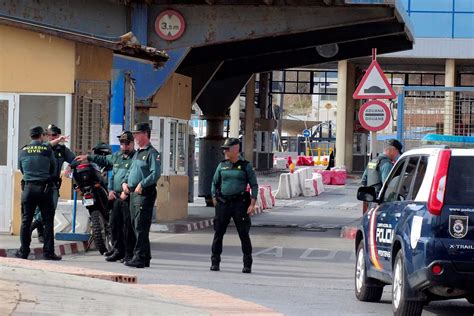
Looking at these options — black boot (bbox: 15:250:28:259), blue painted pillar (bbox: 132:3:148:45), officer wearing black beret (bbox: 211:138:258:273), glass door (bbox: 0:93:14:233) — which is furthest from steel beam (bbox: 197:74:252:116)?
officer wearing black beret (bbox: 211:138:258:273)

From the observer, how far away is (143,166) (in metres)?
16.2

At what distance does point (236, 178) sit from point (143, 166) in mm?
1285

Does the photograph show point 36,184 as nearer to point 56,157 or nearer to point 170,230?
point 56,157


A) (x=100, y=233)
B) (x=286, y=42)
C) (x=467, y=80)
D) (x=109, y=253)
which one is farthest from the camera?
(x=467, y=80)

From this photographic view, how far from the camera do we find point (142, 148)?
53.5 ft

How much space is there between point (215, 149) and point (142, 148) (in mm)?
15860

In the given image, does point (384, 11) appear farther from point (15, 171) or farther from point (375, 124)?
point (15, 171)

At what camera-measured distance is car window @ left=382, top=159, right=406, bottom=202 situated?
12430 millimetres

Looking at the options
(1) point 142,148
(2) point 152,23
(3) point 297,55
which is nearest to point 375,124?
(2) point 152,23

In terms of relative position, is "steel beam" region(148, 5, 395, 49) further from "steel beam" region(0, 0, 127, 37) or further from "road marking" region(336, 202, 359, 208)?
"road marking" region(336, 202, 359, 208)

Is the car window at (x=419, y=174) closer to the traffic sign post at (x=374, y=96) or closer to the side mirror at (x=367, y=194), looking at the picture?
the side mirror at (x=367, y=194)

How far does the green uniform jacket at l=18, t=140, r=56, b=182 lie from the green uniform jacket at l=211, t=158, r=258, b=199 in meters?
2.53

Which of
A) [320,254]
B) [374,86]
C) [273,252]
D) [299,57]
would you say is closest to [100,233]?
[273,252]

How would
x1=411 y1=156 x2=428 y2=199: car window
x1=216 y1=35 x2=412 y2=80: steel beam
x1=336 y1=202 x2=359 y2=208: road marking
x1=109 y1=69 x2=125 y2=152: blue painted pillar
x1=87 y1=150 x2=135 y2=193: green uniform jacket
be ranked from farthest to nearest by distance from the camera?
x1=336 y1=202 x2=359 y2=208: road marking
x1=216 y1=35 x2=412 y2=80: steel beam
x1=109 y1=69 x2=125 y2=152: blue painted pillar
x1=87 y1=150 x2=135 y2=193: green uniform jacket
x1=411 y1=156 x2=428 y2=199: car window
